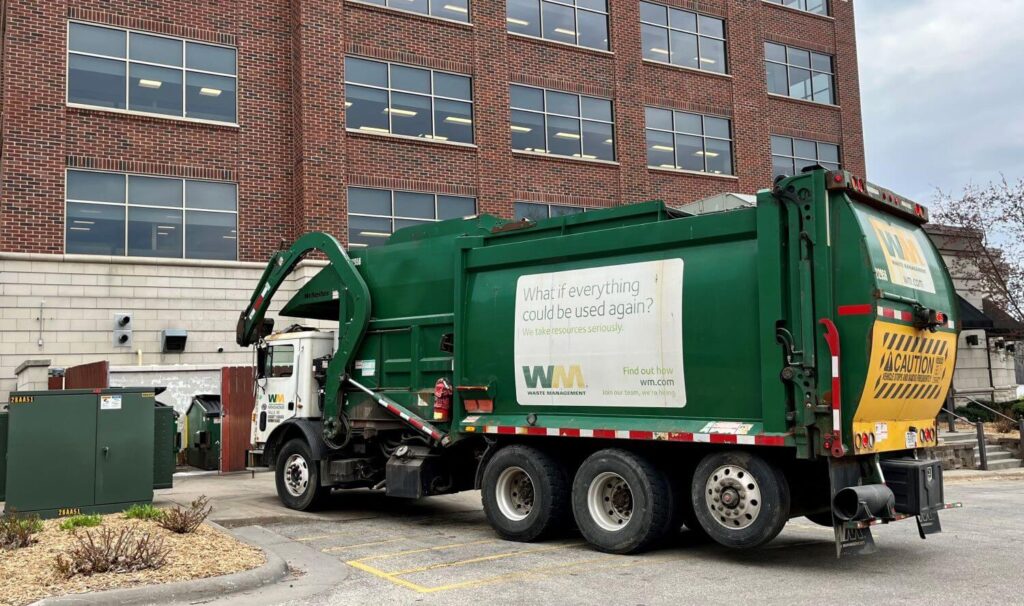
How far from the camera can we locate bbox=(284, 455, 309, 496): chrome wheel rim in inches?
487

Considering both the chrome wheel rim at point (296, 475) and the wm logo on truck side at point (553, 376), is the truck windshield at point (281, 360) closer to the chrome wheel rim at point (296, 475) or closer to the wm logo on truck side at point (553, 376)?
the chrome wheel rim at point (296, 475)

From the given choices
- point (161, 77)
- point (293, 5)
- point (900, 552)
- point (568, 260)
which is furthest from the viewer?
point (293, 5)

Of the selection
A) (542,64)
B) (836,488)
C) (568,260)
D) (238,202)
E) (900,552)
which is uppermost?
(542,64)

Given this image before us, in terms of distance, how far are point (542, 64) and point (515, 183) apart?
3690 mm

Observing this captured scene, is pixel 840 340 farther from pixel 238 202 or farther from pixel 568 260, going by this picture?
pixel 238 202

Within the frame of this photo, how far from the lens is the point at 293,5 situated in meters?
23.3

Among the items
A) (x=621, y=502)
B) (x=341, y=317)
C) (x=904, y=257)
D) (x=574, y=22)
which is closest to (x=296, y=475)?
(x=341, y=317)

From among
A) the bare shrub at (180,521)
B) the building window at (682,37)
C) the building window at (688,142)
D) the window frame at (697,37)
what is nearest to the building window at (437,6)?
the window frame at (697,37)

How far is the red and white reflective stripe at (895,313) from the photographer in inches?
315

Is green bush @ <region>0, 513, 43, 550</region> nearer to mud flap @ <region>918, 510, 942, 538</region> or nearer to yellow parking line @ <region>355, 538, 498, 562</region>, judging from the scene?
yellow parking line @ <region>355, 538, 498, 562</region>

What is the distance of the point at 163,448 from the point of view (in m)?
12.7

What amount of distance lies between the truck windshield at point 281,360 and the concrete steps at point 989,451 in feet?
47.5

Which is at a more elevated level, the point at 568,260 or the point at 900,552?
the point at 568,260

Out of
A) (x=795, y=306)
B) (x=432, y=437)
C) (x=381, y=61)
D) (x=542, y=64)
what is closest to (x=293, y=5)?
(x=381, y=61)
